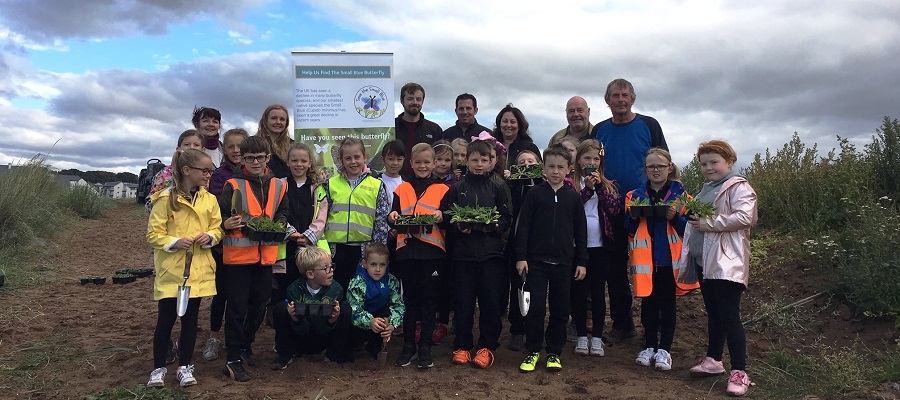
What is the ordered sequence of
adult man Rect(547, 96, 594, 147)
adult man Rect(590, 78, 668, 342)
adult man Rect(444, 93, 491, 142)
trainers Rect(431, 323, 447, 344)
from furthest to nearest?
adult man Rect(444, 93, 491, 142)
adult man Rect(547, 96, 594, 147)
trainers Rect(431, 323, 447, 344)
adult man Rect(590, 78, 668, 342)

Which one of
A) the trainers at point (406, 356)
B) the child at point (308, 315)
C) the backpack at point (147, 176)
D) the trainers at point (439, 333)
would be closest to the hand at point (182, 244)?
the child at point (308, 315)

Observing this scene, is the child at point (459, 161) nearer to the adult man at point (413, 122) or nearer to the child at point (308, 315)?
the adult man at point (413, 122)

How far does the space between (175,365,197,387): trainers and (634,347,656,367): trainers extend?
386 cm

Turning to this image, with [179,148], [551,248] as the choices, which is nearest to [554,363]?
[551,248]

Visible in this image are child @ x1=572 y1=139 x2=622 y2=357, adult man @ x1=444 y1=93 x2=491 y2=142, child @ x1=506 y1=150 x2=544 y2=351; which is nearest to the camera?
child @ x1=572 y1=139 x2=622 y2=357

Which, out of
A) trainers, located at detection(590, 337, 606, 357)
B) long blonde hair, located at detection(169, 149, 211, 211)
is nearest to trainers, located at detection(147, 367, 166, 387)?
long blonde hair, located at detection(169, 149, 211, 211)

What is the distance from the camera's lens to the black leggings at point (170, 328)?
16.7ft

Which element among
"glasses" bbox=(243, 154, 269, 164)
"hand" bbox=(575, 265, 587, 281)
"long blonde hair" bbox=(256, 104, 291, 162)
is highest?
"long blonde hair" bbox=(256, 104, 291, 162)

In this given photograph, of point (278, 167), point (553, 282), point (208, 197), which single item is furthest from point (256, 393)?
point (553, 282)

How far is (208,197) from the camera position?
527 cm

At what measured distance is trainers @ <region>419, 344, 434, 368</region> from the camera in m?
5.67

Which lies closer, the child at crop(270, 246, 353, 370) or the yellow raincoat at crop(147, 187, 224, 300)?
the yellow raincoat at crop(147, 187, 224, 300)

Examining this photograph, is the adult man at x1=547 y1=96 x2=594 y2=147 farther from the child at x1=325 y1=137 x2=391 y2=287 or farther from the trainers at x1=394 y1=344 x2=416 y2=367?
the trainers at x1=394 y1=344 x2=416 y2=367

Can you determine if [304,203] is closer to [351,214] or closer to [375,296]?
[351,214]
